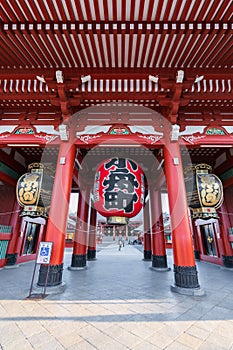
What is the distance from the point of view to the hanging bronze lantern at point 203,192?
17.1 feet

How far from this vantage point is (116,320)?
9.48 ft

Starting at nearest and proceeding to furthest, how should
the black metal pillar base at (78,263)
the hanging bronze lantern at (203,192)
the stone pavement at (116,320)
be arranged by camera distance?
the stone pavement at (116,320)
the hanging bronze lantern at (203,192)
the black metal pillar base at (78,263)

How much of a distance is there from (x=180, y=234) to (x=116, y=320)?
2545mm

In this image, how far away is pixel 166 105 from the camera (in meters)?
5.07

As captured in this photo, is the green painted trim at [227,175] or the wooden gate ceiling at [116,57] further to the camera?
the green painted trim at [227,175]

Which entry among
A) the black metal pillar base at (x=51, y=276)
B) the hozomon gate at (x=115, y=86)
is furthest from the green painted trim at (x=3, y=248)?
the black metal pillar base at (x=51, y=276)

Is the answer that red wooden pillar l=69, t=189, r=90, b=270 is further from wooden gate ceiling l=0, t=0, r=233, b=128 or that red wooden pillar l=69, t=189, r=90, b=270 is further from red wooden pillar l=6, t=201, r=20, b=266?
wooden gate ceiling l=0, t=0, r=233, b=128

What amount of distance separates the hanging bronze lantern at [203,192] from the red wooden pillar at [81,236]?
4877mm

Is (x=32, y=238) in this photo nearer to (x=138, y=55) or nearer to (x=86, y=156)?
(x=86, y=156)

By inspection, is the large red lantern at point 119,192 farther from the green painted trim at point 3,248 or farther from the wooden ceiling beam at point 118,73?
the green painted trim at point 3,248

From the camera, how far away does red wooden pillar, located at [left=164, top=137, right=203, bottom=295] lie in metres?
4.28

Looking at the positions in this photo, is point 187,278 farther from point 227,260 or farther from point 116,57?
point 116,57

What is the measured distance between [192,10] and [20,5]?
10.6 feet

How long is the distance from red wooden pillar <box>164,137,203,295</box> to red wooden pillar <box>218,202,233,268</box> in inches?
189
